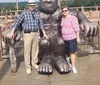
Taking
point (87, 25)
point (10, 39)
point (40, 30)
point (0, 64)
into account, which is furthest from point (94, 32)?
point (0, 64)

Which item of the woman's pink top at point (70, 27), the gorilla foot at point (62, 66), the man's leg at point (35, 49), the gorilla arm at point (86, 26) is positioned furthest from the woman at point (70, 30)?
the man's leg at point (35, 49)

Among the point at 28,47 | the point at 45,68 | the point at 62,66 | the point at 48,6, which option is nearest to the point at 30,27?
the point at 28,47

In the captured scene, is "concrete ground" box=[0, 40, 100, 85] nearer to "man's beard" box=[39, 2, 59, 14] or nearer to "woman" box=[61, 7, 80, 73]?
"woman" box=[61, 7, 80, 73]

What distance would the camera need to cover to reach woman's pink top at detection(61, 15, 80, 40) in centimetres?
545

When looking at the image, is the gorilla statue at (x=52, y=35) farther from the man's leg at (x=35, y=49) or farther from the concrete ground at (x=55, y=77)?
the concrete ground at (x=55, y=77)

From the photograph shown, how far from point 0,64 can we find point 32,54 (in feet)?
3.28

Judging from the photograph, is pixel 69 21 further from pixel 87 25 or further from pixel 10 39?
pixel 10 39

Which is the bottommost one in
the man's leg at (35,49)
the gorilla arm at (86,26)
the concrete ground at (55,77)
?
the concrete ground at (55,77)

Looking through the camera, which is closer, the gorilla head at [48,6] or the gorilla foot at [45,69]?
the gorilla foot at [45,69]

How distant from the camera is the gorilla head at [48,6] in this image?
5.77 meters

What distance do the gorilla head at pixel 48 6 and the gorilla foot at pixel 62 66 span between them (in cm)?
94

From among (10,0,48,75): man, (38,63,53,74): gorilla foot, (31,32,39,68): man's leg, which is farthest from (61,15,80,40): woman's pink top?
(38,63,53,74): gorilla foot

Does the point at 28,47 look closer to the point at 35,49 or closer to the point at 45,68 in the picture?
the point at 35,49

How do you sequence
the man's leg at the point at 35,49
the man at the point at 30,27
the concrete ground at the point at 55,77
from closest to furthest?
the concrete ground at the point at 55,77 < the man at the point at 30,27 < the man's leg at the point at 35,49
